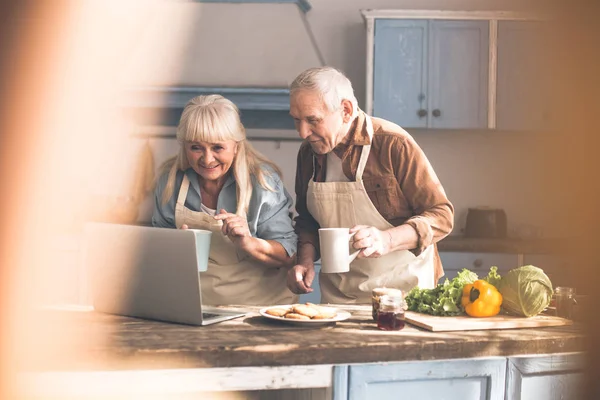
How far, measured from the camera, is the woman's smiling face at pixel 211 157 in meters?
2.14

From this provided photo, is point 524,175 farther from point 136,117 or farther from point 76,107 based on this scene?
point 76,107

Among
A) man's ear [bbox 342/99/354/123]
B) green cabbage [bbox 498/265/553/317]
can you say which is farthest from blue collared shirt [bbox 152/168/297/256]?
green cabbage [bbox 498/265/553/317]

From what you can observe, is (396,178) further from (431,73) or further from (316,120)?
(431,73)

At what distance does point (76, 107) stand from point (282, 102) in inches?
61.8

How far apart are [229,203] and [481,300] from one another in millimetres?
853

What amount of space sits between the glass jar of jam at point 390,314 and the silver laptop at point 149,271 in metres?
0.37

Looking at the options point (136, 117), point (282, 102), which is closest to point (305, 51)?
point (282, 102)

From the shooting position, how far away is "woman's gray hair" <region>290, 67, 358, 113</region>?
2.02 metres

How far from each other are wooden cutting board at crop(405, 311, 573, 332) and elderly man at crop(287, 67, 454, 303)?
29 cm

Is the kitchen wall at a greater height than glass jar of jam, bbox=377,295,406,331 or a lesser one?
greater

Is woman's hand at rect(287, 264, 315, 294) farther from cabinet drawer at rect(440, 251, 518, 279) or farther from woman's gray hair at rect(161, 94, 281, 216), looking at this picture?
cabinet drawer at rect(440, 251, 518, 279)

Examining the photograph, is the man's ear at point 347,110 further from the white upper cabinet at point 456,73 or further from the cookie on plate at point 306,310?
the white upper cabinet at point 456,73

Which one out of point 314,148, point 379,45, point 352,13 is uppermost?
point 352,13

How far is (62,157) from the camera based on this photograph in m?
5.00
